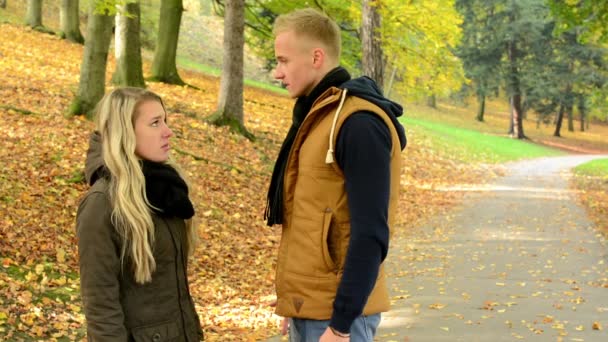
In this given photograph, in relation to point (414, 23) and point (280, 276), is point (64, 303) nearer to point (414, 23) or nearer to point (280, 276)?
point (280, 276)

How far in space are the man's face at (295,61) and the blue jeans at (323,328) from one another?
960 millimetres

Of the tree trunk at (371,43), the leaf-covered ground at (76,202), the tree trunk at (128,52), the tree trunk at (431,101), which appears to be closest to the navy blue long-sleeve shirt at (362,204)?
the leaf-covered ground at (76,202)

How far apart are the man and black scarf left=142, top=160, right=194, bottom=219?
0.38 meters

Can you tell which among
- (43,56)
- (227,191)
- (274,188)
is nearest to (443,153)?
(43,56)

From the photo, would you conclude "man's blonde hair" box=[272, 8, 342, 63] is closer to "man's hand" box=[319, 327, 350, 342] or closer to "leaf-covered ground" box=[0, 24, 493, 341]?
"man's hand" box=[319, 327, 350, 342]

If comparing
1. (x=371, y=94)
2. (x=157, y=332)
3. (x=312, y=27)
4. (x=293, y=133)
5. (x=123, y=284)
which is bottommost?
(x=157, y=332)

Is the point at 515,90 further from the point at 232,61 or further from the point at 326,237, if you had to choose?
the point at 326,237

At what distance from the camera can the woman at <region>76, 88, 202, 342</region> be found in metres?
3.03

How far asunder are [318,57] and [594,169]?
31.0 meters

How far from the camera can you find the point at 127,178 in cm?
311

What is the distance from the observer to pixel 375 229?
2.82m

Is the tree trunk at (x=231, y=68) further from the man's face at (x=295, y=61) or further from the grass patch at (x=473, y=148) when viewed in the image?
the grass patch at (x=473, y=148)

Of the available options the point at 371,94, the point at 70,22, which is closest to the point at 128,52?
the point at 70,22

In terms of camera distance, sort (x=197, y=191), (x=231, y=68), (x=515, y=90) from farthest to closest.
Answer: (x=515, y=90) → (x=231, y=68) → (x=197, y=191)
